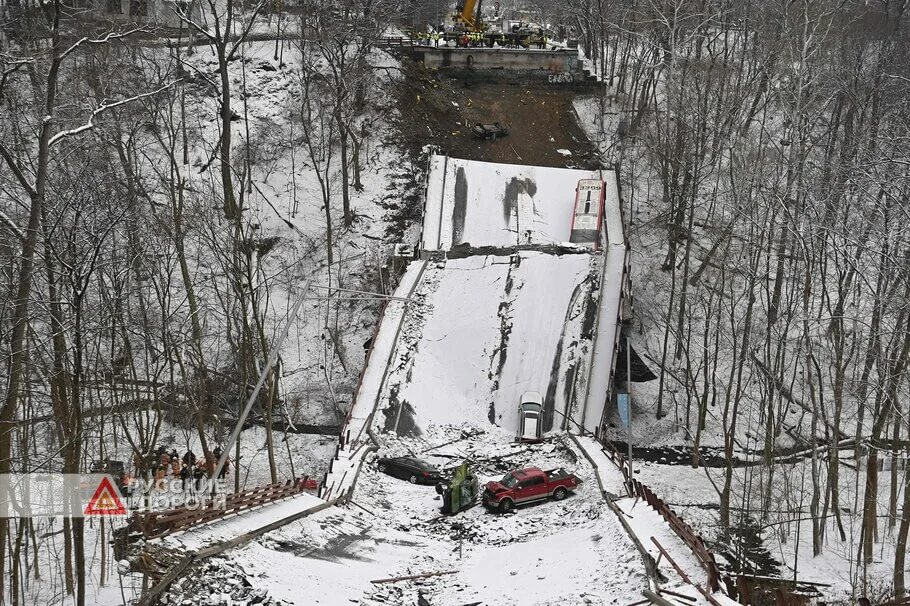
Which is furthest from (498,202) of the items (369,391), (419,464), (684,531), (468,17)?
(684,531)

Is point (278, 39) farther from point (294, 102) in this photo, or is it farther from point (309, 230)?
point (309, 230)

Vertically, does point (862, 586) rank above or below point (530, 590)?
below

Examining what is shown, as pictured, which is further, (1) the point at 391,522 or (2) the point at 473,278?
(2) the point at 473,278

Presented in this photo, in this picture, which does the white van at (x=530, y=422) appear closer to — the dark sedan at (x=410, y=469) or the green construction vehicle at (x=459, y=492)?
the dark sedan at (x=410, y=469)

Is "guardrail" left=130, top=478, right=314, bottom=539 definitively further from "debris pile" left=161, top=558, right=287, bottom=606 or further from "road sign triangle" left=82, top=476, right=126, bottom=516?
"debris pile" left=161, top=558, right=287, bottom=606

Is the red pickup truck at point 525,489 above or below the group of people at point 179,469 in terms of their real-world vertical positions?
above

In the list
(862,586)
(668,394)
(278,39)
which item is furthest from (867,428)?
(278,39)

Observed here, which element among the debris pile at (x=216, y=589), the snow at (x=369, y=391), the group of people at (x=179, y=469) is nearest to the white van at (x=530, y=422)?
the snow at (x=369, y=391)
